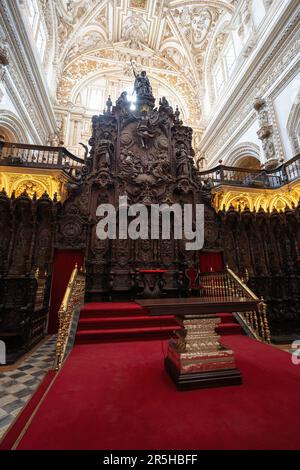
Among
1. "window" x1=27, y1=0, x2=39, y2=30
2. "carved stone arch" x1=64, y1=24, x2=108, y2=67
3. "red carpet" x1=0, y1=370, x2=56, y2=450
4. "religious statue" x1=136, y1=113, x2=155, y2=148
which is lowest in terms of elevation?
"red carpet" x1=0, y1=370, x2=56, y2=450

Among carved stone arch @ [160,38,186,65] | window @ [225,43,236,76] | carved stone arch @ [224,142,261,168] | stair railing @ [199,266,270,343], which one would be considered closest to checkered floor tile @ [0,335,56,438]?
stair railing @ [199,266,270,343]

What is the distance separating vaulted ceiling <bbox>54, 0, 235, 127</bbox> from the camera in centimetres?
1530

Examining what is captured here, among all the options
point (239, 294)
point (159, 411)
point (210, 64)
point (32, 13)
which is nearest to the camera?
point (159, 411)

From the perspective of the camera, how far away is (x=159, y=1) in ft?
52.6

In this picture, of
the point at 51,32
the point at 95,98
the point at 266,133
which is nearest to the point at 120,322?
the point at 266,133

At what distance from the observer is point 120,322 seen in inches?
186

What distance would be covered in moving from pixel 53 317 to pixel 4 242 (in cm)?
292

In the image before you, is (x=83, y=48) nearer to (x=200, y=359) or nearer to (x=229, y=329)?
(x=229, y=329)

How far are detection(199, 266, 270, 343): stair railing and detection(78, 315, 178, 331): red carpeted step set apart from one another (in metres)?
1.72

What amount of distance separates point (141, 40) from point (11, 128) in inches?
629

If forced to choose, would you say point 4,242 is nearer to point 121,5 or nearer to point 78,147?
point 78,147

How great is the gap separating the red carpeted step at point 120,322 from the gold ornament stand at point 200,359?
2061 millimetres

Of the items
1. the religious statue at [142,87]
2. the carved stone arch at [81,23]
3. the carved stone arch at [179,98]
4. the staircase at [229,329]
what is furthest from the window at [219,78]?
the staircase at [229,329]

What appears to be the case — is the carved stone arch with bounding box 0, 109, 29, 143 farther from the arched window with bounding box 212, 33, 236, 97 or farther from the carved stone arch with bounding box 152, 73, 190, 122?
the arched window with bounding box 212, 33, 236, 97
